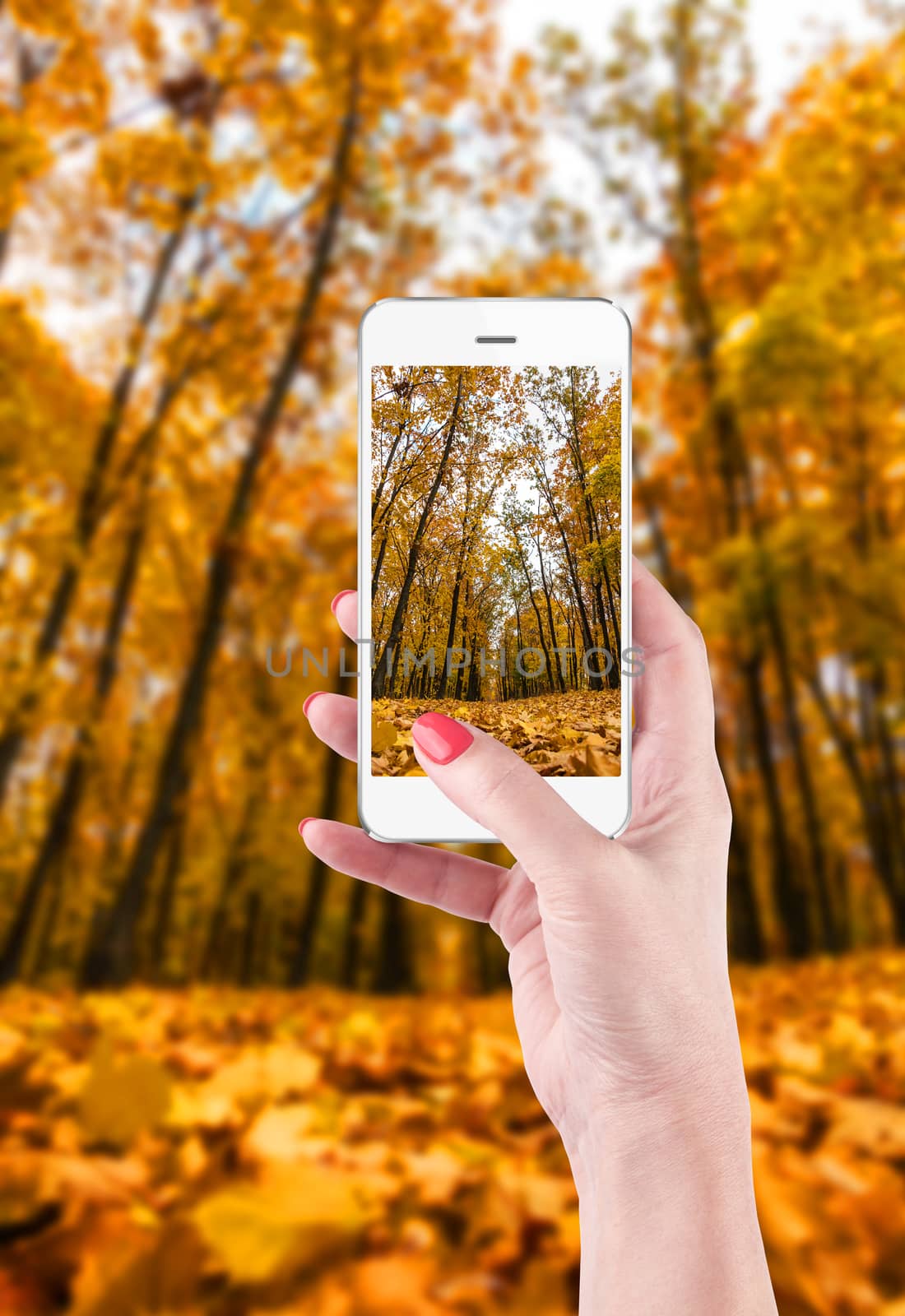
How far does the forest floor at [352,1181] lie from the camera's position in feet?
4.50

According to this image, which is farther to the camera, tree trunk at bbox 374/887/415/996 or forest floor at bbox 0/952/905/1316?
tree trunk at bbox 374/887/415/996

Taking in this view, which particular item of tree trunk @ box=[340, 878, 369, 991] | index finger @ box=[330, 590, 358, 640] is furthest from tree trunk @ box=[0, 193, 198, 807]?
tree trunk @ box=[340, 878, 369, 991]

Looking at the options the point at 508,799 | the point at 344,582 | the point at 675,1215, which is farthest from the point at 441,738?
the point at 344,582

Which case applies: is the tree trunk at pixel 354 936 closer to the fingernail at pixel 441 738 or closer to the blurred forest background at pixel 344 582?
the blurred forest background at pixel 344 582

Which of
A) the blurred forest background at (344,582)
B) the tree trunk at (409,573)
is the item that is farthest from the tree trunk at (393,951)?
the tree trunk at (409,573)

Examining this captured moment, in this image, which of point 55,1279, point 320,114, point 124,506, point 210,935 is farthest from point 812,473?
point 210,935

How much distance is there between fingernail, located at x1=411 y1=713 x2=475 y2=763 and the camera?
110cm

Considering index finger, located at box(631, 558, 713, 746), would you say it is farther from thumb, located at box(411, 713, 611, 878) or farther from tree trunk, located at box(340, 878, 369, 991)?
tree trunk, located at box(340, 878, 369, 991)

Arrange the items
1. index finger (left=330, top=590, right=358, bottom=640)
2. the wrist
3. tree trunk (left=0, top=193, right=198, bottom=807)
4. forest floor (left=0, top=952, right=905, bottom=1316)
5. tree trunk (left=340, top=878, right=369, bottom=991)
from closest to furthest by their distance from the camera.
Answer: the wrist
forest floor (left=0, top=952, right=905, bottom=1316)
index finger (left=330, top=590, right=358, bottom=640)
tree trunk (left=0, top=193, right=198, bottom=807)
tree trunk (left=340, top=878, right=369, bottom=991)

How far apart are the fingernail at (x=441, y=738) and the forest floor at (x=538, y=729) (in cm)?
25

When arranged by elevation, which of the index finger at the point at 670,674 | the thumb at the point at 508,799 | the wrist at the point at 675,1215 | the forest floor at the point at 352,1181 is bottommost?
the forest floor at the point at 352,1181

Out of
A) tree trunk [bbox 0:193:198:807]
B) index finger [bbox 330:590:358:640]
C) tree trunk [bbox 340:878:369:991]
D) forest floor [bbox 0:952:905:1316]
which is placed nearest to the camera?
forest floor [bbox 0:952:905:1316]

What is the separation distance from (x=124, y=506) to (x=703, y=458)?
4.85 metres

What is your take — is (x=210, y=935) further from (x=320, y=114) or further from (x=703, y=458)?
(x=320, y=114)
